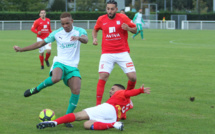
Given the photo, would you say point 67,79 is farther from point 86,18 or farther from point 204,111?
point 86,18

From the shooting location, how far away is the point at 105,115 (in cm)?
739

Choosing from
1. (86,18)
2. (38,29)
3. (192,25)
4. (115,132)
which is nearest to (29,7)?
(86,18)

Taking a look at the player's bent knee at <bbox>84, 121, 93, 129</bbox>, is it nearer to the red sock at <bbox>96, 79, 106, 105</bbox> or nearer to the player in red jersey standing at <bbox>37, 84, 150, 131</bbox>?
the player in red jersey standing at <bbox>37, 84, 150, 131</bbox>

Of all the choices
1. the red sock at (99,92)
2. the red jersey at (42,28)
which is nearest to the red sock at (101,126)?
the red sock at (99,92)

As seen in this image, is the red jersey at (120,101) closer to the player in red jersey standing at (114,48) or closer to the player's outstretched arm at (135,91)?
the player's outstretched arm at (135,91)

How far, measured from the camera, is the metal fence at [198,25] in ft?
176

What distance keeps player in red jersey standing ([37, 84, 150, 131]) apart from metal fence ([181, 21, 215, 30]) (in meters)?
48.0

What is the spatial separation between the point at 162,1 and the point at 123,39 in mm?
95415

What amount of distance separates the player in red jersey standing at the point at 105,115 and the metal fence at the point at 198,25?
157 ft

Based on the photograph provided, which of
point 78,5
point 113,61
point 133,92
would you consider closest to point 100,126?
point 133,92

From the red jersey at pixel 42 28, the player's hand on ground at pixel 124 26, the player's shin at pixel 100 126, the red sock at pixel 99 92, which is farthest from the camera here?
the red jersey at pixel 42 28

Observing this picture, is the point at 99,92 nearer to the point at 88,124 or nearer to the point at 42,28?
the point at 88,124

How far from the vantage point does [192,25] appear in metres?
54.9

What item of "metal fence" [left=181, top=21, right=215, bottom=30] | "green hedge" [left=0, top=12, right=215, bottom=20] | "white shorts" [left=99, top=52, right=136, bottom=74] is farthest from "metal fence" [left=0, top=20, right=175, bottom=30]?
"white shorts" [left=99, top=52, right=136, bottom=74]
